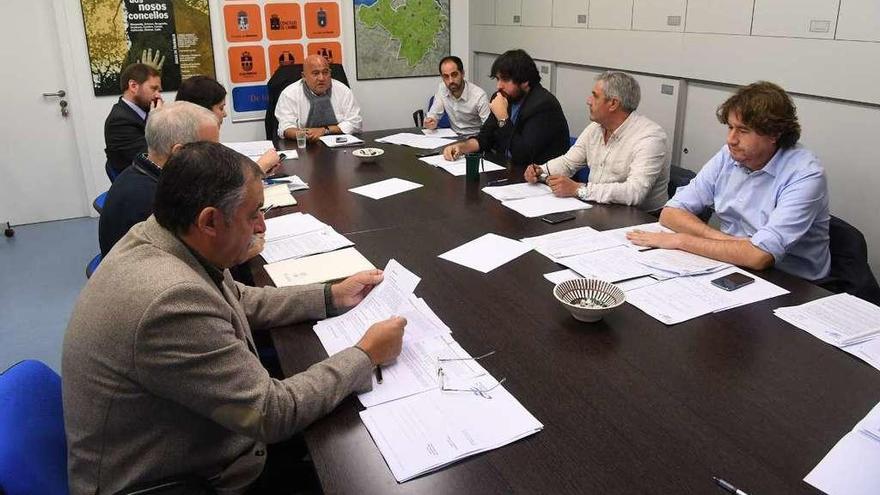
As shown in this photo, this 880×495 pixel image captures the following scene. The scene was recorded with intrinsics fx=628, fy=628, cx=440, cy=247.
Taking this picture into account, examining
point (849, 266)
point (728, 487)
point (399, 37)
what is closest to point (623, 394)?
point (728, 487)

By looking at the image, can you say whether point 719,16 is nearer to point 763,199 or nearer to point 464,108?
point 763,199

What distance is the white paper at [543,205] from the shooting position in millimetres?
2391

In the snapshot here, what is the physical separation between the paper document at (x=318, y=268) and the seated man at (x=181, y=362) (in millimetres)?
513

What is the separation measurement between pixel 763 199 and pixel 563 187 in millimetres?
737

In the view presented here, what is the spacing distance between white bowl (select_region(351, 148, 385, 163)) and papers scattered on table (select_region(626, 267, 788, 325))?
1945mm

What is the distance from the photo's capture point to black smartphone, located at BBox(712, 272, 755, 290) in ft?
5.62

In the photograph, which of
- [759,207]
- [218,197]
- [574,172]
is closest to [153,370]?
[218,197]

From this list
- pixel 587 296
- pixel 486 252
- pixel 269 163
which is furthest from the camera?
pixel 269 163

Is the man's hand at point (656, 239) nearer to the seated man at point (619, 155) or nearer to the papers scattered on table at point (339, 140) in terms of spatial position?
the seated man at point (619, 155)

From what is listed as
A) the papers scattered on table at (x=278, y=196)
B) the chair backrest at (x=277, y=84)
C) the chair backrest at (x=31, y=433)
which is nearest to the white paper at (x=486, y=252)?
the papers scattered on table at (x=278, y=196)

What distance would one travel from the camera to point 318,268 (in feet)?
6.13

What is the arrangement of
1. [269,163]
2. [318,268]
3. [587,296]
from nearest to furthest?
[587,296] → [318,268] → [269,163]

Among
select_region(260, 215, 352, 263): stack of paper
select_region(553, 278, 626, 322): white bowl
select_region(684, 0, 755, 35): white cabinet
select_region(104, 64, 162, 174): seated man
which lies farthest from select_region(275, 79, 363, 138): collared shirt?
select_region(553, 278, 626, 322): white bowl

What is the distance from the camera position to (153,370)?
42.6 inches
